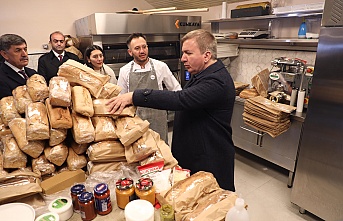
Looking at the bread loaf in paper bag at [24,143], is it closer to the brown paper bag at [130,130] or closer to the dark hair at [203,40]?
the brown paper bag at [130,130]

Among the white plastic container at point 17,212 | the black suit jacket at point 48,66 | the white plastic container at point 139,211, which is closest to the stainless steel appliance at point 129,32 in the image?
the black suit jacket at point 48,66

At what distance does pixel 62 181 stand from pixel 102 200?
10.8 inches

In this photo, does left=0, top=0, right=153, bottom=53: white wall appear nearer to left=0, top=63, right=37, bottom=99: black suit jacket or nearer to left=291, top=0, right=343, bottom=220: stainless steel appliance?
left=0, top=63, right=37, bottom=99: black suit jacket

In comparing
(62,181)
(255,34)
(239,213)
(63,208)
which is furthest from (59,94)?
(255,34)

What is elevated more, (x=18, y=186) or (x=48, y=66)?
(x=48, y=66)

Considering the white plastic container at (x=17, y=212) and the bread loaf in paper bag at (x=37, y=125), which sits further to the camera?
the bread loaf in paper bag at (x=37, y=125)

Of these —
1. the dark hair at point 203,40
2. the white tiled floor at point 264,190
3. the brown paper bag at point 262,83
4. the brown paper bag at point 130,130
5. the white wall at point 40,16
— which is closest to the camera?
the brown paper bag at point 130,130

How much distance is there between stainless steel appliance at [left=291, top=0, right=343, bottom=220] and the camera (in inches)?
64.3

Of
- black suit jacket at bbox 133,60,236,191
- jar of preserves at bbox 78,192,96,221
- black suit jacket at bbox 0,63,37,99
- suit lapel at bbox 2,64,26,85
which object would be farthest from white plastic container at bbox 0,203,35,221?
suit lapel at bbox 2,64,26,85

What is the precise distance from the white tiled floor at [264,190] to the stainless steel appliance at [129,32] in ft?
5.55

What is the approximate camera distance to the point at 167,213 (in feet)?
2.64

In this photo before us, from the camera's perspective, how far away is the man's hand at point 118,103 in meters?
1.21

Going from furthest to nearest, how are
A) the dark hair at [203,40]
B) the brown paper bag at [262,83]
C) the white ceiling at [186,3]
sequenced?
the white ceiling at [186,3], the brown paper bag at [262,83], the dark hair at [203,40]

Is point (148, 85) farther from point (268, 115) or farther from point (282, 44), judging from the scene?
point (282, 44)
